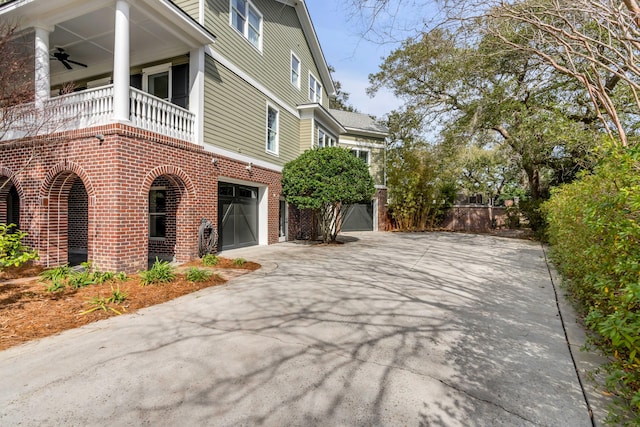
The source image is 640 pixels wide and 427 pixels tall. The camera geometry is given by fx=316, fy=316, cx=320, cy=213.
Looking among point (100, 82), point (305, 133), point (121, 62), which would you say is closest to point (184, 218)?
point (121, 62)

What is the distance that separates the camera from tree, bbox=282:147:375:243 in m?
10.6

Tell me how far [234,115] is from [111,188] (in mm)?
4407

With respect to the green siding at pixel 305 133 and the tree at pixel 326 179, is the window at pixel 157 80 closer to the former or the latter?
the tree at pixel 326 179

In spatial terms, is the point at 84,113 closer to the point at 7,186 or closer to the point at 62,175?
the point at 62,175

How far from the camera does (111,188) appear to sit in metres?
6.13

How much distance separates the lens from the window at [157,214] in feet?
29.7

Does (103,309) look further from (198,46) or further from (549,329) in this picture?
(198,46)

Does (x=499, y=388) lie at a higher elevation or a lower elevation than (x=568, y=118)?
lower

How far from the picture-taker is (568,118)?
1073 cm

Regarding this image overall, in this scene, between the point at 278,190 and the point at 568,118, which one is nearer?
the point at 568,118

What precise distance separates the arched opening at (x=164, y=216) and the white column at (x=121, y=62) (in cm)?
172

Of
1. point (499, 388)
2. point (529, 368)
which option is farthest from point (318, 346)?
point (529, 368)

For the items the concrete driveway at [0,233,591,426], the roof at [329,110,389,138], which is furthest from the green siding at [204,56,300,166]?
the roof at [329,110,389,138]

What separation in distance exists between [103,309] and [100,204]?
2877 millimetres
